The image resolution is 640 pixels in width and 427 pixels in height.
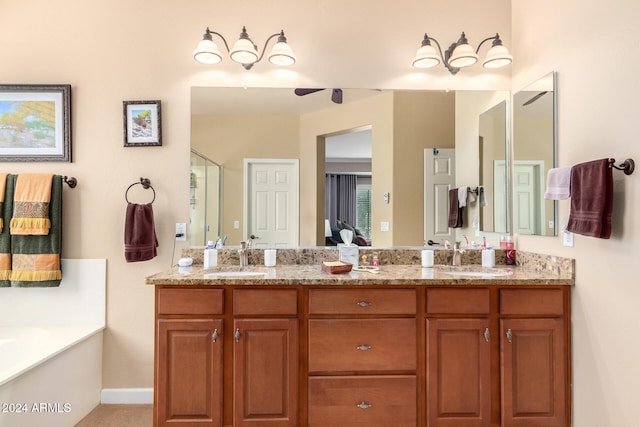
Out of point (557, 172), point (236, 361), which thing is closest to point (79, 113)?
point (236, 361)

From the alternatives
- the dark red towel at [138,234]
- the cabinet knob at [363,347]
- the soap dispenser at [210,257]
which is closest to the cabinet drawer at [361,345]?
the cabinet knob at [363,347]

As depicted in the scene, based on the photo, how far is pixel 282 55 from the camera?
236 centimetres

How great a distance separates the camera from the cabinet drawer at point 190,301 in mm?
1923

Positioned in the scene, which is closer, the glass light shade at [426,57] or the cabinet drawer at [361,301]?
the cabinet drawer at [361,301]

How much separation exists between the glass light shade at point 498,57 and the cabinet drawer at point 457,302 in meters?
1.58

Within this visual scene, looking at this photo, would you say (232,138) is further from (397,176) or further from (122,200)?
(397,176)

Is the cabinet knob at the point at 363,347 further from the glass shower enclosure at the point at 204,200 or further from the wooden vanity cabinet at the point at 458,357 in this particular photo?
the glass shower enclosure at the point at 204,200

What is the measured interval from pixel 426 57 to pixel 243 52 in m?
1.22

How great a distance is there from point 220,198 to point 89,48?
1362mm

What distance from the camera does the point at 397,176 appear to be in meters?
2.62

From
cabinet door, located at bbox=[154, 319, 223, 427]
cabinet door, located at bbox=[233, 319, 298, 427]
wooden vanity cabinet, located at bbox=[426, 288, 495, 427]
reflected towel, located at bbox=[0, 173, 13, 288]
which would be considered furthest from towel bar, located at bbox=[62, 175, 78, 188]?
wooden vanity cabinet, located at bbox=[426, 288, 495, 427]

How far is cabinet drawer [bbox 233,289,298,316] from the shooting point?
75.9 inches

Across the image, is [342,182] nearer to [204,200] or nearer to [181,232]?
[204,200]

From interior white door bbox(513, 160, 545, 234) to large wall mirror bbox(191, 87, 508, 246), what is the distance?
11cm
